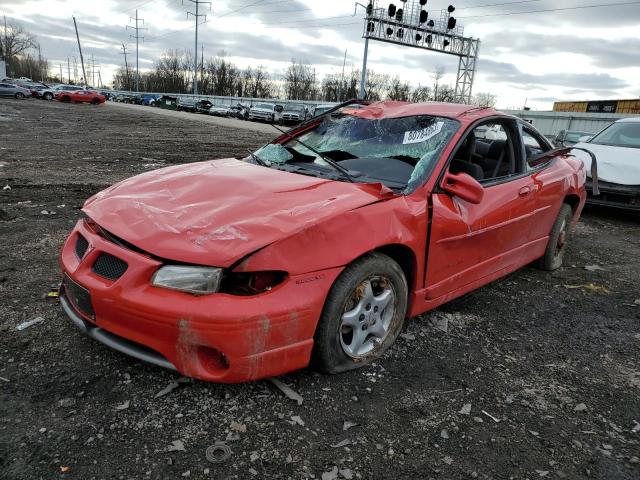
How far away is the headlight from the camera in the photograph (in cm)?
217

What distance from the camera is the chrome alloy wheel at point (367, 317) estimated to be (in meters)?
A: 2.60

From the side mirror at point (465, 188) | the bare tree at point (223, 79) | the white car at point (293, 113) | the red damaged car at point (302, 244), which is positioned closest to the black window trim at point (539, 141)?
the red damaged car at point (302, 244)

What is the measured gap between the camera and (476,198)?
296 centimetres

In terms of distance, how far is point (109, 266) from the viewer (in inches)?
93.6

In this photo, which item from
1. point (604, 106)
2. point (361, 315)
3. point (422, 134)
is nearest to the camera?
point (361, 315)

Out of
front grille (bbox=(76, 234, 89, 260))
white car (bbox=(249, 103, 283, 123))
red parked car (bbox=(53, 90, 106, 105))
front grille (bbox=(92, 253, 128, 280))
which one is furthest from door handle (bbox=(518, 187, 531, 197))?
red parked car (bbox=(53, 90, 106, 105))

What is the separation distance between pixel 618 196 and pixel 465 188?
210 inches

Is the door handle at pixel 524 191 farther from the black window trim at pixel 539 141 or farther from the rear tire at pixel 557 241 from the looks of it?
the rear tire at pixel 557 241

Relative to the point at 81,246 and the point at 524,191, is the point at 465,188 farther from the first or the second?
the point at 81,246

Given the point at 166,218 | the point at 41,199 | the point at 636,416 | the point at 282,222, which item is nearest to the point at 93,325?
the point at 166,218

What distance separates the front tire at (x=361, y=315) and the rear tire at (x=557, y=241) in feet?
8.00

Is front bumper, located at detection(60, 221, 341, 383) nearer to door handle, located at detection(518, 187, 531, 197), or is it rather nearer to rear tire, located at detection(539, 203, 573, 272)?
door handle, located at detection(518, 187, 531, 197)

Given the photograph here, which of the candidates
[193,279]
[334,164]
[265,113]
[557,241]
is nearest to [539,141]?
[557,241]

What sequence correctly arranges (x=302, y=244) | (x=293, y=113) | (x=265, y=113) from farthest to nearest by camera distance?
(x=265, y=113) → (x=293, y=113) → (x=302, y=244)
